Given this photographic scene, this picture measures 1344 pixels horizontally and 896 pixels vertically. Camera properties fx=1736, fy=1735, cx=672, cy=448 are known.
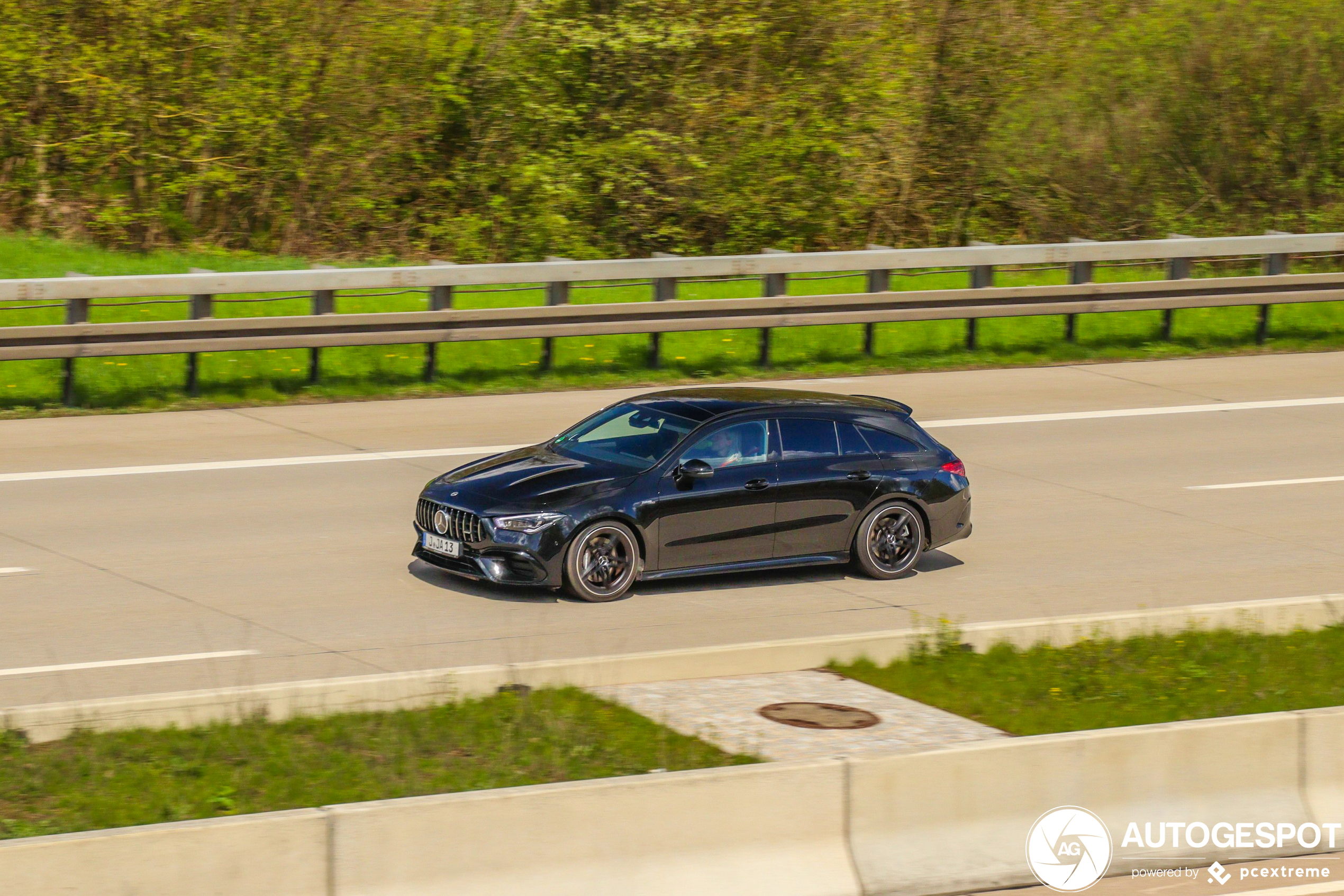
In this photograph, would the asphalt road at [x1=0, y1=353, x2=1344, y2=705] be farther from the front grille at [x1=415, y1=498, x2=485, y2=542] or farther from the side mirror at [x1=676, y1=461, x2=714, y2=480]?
the side mirror at [x1=676, y1=461, x2=714, y2=480]

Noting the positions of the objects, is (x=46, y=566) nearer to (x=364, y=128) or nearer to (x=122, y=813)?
(x=122, y=813)

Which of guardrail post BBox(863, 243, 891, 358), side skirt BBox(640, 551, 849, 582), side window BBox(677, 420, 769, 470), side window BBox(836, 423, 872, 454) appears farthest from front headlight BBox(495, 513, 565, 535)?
guardrail post BBox(863, 243, 891, 358)

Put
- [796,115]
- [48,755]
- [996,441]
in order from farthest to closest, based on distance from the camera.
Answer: [796,115]
[996,441]
[48,755]

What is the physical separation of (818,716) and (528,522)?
309 centimetres

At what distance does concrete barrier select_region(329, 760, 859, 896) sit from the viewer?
6219mm

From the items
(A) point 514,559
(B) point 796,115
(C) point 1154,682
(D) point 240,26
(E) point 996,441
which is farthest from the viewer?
(B) point 796,115

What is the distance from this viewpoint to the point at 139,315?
1872cm

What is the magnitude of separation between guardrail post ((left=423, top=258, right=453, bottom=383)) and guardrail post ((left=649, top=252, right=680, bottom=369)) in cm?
236

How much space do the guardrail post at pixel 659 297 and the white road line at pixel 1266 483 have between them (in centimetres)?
643

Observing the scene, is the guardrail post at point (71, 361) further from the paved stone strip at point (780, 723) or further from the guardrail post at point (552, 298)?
the paved stone strip at point (780, 723)

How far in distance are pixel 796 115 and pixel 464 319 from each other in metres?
9.84

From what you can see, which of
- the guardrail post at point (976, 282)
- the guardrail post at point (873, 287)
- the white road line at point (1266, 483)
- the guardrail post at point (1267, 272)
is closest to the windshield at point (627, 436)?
the white road line at point (1266, 483)

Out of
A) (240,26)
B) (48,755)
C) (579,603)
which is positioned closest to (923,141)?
(240,26)

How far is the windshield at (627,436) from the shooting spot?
12031 millimetres
